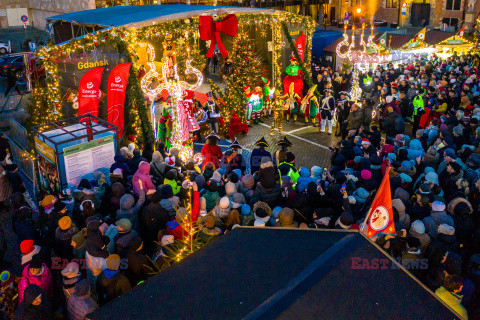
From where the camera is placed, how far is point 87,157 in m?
8.04

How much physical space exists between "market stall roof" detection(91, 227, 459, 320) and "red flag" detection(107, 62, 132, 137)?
28.7 ft

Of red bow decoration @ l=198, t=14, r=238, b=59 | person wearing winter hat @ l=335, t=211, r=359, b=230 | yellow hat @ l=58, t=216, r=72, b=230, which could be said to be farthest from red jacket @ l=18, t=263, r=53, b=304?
red bow decoration @ l=198, t=14, r=238, b=59

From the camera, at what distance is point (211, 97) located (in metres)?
12.3

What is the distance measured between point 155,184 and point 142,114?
4.07 m

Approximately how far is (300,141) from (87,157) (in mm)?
6759

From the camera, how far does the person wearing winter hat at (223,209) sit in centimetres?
585

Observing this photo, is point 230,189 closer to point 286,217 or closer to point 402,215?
point 286,217

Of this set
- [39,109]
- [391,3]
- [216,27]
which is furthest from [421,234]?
[391,3]

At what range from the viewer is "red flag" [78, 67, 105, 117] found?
404 inches

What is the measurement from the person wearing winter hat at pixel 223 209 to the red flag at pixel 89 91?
19.8ft

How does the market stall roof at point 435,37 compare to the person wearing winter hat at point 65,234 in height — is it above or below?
above

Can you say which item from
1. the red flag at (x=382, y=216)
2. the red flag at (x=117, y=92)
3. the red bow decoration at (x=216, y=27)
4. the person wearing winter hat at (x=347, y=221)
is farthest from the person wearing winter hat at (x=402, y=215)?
the red flag at (x=117, y=92)

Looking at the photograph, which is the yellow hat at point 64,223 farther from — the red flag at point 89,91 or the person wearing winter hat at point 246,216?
the red flag at point 89,91

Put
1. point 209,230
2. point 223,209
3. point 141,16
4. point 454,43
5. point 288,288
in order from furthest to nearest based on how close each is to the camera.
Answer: point 454,43, point 141,16, point 223,209, point 209,230, point 288,288
